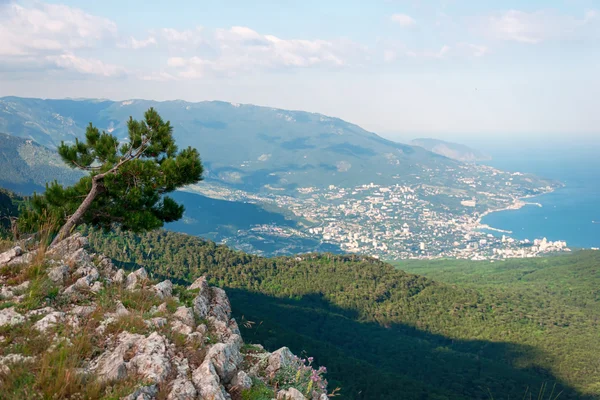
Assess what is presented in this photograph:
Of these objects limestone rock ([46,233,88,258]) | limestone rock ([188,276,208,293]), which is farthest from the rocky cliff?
limestone rock ([188,276,208,293])

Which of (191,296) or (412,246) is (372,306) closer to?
(191,296)

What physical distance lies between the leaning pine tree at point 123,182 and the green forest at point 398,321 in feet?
57.0

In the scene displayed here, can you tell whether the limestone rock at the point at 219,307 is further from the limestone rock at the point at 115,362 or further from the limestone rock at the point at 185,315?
the limestone rock at the point at 115,362

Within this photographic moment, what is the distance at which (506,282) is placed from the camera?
252 ft

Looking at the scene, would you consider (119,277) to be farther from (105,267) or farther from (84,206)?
(84,206)

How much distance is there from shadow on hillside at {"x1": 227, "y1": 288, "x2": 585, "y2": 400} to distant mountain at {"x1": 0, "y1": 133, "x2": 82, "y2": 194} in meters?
135

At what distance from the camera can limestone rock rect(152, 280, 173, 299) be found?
6.87m

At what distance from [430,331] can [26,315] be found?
47.8m

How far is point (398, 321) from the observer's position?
48.2 m

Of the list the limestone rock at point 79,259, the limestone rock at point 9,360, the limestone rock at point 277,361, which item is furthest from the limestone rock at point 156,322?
the limestone rock at point 79,259

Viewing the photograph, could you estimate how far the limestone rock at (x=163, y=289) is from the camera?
6.87m

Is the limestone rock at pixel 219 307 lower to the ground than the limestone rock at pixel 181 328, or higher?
lower

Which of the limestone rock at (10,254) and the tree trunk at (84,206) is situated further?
the tree trunk at (84,206)

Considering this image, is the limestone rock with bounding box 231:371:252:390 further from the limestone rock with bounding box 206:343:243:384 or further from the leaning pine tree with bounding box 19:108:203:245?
the leaning pine tree with bounding box 19:108:203:245
